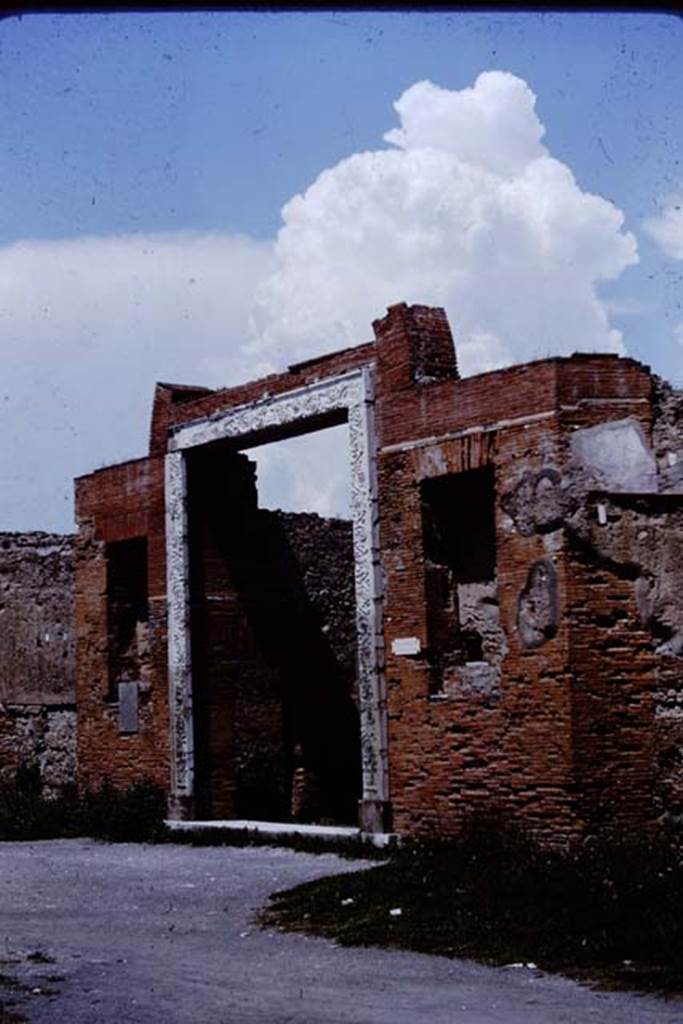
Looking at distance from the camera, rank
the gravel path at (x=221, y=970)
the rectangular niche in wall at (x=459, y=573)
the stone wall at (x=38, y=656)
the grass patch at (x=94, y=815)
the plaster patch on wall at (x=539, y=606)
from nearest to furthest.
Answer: the gravel path at (x=221, y=970) < the plaster patch on wall at (x=539, y=606) < the rectangular niche in wall at (x=459, y=573) < the grass patch at (x=94, y=815) < the stone wall at (x=38, y=656)

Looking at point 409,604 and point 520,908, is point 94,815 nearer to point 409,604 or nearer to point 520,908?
point 409,604

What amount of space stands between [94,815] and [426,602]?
544 centimetres

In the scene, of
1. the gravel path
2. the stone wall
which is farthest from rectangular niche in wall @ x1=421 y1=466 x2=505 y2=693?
the stone wall

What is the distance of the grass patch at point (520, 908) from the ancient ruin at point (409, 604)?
95 centimetres

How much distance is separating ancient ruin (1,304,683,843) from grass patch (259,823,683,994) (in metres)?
0.95

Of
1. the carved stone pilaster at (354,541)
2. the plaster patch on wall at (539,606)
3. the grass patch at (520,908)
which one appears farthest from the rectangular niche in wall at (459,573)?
the grass patch at (520,908)

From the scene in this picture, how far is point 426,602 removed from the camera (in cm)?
1434

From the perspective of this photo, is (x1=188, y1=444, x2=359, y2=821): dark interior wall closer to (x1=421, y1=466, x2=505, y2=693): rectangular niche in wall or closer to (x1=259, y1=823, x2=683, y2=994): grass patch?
(x1=421, y1=466, x2=505, y2=693): rectangular niche in wall

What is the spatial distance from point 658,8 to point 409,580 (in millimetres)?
9789

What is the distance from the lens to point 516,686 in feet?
43.7

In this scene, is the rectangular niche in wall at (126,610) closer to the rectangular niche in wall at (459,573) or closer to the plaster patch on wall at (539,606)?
the rectangular niche in wall at (459,573)

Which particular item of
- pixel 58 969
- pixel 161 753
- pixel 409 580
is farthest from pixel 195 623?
pixel 58 969

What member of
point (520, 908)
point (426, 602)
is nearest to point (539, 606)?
point (426, 602)

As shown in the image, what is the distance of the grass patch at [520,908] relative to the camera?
9000 mm
